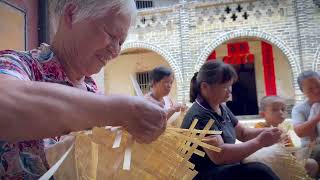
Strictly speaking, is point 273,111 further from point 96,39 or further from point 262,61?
point 262,61

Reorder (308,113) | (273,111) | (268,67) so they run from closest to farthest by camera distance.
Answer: (273,111), (308,113), (268,67)

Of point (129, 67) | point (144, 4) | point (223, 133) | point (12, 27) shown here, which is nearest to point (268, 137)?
point (223, 133)

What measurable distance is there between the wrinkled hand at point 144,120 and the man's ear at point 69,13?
0.38m

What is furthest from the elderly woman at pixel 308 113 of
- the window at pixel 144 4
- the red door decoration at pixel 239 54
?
the window at pixel 144 4

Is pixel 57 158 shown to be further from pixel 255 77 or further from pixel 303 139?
pixel 255 77

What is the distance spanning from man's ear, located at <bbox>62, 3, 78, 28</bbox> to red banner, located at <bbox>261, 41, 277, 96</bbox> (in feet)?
35.3

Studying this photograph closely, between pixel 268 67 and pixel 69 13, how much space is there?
36.0 ft

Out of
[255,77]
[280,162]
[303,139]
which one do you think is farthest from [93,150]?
[255,77]

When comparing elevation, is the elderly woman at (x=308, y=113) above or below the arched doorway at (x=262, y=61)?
below

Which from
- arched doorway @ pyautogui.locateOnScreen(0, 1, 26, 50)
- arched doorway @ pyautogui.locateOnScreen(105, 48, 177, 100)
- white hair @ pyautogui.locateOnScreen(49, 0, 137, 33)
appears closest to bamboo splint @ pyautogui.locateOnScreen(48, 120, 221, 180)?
white hair @ pyautogui.locateOnScreen(49, 0, 137, 33)

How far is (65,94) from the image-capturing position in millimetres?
644

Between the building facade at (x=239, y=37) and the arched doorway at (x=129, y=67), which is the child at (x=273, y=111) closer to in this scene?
the building facade at (x=239, y=37)

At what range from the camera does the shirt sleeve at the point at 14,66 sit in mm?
744

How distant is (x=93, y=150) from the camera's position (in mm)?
802
